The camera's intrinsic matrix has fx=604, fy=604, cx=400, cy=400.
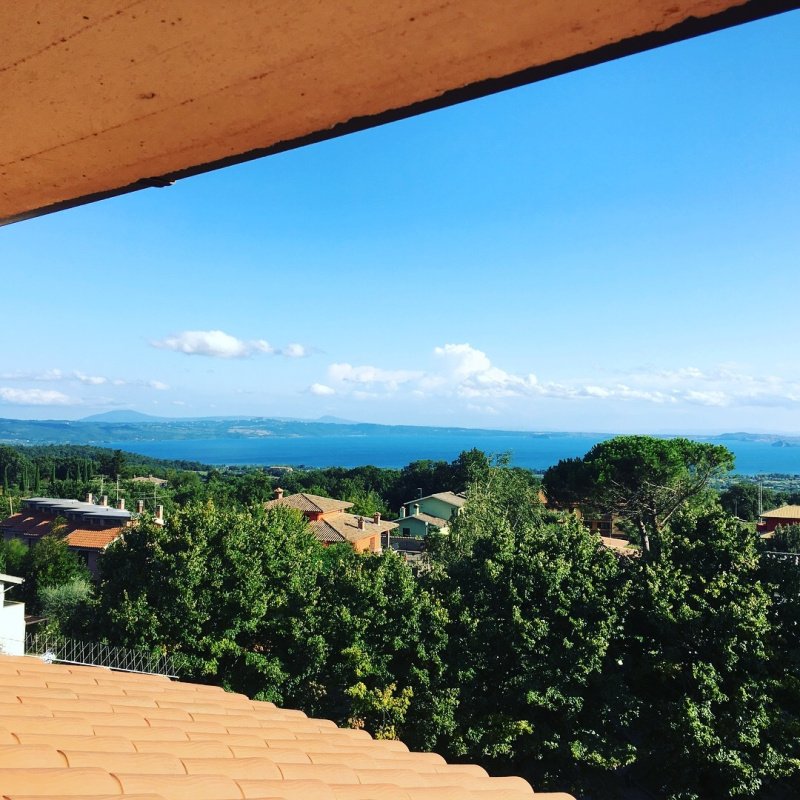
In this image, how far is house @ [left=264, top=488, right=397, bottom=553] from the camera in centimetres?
3175

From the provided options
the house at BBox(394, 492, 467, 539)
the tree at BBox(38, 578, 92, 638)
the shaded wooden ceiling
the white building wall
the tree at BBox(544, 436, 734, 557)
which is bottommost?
the house at BBox(394, 492, 467, 539)

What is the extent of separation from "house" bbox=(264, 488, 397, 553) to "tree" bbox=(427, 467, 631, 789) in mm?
16973

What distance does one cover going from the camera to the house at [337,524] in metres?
31.8

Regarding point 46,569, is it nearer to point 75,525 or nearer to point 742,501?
point 75,525

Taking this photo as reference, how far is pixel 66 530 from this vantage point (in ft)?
104

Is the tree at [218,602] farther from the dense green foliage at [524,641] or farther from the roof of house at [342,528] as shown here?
the roof of house at [342,528]

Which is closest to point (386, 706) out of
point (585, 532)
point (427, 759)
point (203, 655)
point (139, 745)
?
point (203, 655)

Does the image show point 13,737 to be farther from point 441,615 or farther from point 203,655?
point 203,655

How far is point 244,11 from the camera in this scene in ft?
2.86

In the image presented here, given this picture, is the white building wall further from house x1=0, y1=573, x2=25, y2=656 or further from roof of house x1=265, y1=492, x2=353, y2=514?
roof of house x1=265, y1=492, x2=353, y2=514

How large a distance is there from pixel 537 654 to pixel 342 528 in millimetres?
22442

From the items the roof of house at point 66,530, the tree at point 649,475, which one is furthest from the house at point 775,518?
the roof of house at point 66,530

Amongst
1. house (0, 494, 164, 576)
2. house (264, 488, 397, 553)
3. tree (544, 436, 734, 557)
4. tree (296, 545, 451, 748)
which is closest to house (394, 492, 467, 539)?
house (264, 488, 397, 553)

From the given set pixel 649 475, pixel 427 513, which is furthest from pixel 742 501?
pixel 649 475
